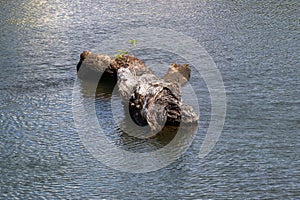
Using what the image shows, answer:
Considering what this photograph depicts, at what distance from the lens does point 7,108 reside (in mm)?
15664

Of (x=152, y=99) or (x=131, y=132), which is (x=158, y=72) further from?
(x=131, y=132)

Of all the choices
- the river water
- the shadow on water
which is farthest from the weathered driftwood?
the river water

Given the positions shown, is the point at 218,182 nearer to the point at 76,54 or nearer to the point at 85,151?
the point at 85,151

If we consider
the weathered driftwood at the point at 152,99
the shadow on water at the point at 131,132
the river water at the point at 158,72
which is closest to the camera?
the river water at the point at 158,72

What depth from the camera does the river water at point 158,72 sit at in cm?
1184

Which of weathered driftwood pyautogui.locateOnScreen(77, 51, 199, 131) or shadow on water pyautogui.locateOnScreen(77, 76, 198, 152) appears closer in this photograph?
shadow on water pyautogui.locateOnScreen(77, 76, 198, 152)

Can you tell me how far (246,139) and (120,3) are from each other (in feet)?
45.3

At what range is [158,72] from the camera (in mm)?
17578

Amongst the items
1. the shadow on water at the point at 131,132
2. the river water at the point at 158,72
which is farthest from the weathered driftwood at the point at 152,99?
the river water at the point at 158,72

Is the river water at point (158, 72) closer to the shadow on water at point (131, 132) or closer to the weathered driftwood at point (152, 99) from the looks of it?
the shadow on water at point (131, 132)

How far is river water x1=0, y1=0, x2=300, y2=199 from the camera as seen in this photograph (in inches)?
466

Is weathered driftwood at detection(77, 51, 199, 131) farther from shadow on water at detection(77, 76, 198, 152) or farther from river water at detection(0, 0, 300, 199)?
river water at detection(0, 0, 300, 199)

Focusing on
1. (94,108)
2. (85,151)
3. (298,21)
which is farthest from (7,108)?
(298,21)

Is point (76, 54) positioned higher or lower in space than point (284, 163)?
higher
